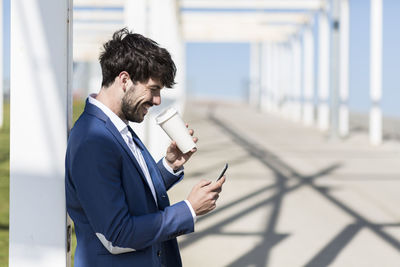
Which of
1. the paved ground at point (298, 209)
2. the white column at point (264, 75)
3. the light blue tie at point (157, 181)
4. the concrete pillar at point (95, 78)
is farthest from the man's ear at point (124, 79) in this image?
the white column at point (264, 75)

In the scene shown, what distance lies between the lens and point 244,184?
23.2 ft

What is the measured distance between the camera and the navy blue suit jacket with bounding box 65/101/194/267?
1502 millimetres

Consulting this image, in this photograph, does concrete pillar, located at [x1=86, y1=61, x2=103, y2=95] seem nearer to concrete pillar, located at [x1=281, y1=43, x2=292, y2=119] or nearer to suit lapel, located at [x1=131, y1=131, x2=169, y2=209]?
concrete pillar, located at [x1=281, y1=43, x2=292, y2=119]

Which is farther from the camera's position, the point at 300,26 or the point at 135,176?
the point at 300,26

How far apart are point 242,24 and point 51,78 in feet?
62.7

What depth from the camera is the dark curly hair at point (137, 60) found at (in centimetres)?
160

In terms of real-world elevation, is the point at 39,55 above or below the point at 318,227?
above

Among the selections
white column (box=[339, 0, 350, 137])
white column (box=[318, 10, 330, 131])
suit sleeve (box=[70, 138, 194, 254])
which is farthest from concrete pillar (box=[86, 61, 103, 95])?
suit sleeve (box=[70, 138, 194, 254])

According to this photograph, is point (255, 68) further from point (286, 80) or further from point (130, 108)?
point (130, 108)

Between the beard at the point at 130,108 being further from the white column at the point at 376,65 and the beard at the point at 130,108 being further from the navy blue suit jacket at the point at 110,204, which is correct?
the white column at the point at 376,65

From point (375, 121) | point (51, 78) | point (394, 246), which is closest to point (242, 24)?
point (375, 121)

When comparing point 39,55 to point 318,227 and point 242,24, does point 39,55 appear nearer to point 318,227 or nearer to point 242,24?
point 318,227

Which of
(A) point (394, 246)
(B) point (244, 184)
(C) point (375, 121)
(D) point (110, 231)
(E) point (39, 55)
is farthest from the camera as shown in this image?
(C) point (375, 121)

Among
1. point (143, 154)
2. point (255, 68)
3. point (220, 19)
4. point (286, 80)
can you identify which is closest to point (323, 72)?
point (220, 19)
